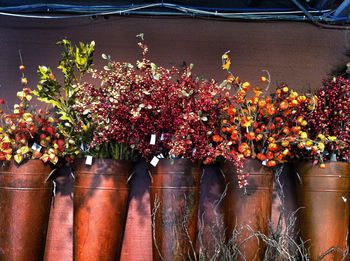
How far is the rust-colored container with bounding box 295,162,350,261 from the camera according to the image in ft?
6.75

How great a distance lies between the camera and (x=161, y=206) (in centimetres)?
204

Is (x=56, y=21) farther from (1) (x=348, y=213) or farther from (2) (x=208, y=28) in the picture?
(1) (x=348, y=213)

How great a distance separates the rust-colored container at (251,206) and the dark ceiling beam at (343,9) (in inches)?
38.5

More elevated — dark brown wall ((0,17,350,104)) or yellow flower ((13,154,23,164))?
dark brown wall ((0,17,350,104))

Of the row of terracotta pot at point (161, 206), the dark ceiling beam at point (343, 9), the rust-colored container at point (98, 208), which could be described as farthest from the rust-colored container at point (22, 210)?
the dark ceiling beam at point (343, 9)

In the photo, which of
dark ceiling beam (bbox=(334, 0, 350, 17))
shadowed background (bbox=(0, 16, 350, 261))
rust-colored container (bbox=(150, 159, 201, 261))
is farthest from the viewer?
shadowed background (bbox=(0, 16, 350, 261))

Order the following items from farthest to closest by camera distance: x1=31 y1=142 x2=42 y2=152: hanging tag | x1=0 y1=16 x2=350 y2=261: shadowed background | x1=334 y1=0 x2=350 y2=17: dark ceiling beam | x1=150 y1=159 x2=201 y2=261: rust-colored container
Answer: x1=0 y1=16 x2=350 y2=261: shadowed background → x1=334 y1=0 x2=350 y2=17: dark ceiling beam → x1=31 y1=142 x2=42 y2=152: hanging tag → x1=150 y1=159 x2=201 y2=261: rust-colored container

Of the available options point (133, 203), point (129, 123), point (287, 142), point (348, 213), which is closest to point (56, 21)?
point (129, 123)

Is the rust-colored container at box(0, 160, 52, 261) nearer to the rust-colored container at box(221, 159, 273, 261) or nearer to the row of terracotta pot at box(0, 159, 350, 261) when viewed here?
the row of terracotta pot at box(0, 159, 350, 261)

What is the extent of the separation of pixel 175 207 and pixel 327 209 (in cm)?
69

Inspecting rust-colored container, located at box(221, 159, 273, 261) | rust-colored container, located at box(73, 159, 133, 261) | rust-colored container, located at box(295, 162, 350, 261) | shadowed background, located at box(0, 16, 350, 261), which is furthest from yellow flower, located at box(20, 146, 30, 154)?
rust-colored container, located at box(295, 162, 350, 261)

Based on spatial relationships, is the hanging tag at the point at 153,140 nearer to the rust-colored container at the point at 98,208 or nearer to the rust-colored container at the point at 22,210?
the rust-colored container at the point at 98,208

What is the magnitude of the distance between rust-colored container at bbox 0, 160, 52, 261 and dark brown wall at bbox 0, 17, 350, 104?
608 millimetres

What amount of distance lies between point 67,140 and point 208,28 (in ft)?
3.35
